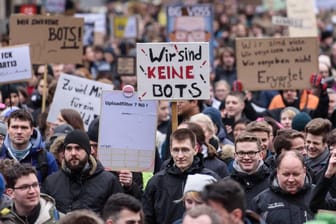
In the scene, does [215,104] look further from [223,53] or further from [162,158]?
[223,53]

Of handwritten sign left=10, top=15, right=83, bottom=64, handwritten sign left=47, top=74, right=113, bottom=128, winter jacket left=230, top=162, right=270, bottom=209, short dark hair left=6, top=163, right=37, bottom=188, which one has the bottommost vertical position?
winter jacket left=230, top=162, right=270, bottom=209

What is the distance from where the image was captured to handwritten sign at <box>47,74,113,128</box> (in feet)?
48.0

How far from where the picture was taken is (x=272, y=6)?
109 ft

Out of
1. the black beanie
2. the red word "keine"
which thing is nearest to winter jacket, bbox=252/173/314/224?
the black beanie

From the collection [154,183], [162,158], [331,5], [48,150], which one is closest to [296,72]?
[162,158]

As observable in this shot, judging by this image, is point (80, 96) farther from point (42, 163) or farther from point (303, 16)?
point (303, 16)

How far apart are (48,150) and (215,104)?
500cm

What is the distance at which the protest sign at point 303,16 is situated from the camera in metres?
20.3

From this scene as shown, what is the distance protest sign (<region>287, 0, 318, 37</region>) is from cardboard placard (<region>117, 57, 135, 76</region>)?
8.28 feet

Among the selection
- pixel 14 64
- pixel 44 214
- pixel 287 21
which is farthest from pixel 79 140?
pixel 287 21

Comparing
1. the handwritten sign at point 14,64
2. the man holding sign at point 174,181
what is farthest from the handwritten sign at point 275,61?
the man holding sign at point 174,181

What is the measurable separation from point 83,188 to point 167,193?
724 millimetres

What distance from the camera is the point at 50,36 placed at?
15.9 metres

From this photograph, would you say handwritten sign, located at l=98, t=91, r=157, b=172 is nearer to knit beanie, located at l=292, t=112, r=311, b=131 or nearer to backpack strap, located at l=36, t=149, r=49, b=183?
backpack strap, located at l=36, t=149, r=49, b=183
